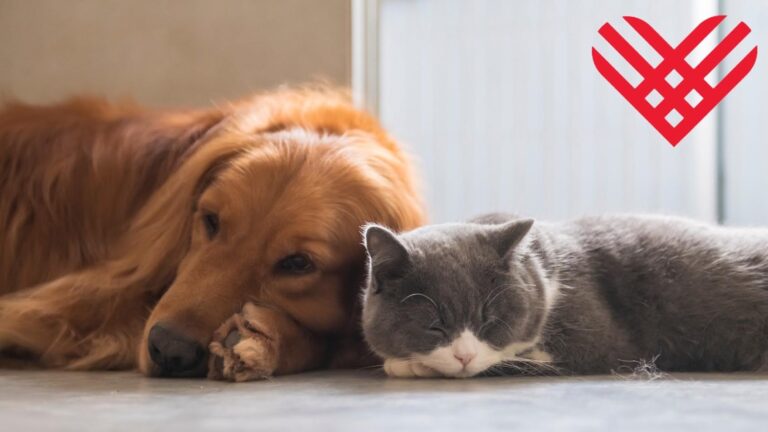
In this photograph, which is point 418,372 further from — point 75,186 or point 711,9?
point 711,9

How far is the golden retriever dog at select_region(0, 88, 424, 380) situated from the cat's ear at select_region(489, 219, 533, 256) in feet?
0.94

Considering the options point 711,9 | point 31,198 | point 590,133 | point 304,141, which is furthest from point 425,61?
point 31,198

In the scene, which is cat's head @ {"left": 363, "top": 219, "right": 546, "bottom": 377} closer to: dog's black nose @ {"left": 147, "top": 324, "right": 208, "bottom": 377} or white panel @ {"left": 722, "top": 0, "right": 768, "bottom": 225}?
dog's black nose @ {"left": 147, "top": 324, "right": 208, "bottom": 377}

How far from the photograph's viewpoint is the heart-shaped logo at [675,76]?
2564 millimetres

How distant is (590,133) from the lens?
2.71 m

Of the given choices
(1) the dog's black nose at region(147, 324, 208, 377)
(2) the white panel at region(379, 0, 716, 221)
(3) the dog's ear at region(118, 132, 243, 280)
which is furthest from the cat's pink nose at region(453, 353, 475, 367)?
(2) the white panel at region(379, 0, 716, 221)

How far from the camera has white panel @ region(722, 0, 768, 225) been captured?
8.68 feet

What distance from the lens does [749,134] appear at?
2.66m

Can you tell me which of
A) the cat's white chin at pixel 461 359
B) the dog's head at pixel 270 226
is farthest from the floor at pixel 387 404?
the dog's head at pixel 270 226

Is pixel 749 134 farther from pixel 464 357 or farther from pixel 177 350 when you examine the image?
pixel 177 350

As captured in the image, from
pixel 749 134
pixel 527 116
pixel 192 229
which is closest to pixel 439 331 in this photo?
pixel 192 229

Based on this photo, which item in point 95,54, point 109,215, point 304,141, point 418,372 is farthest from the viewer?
point 95,54

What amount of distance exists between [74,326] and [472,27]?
142 cm

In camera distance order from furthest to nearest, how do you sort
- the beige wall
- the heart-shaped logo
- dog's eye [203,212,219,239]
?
the beige wall, the heart-shaped logo, dog's eye [203,212,219,239]
